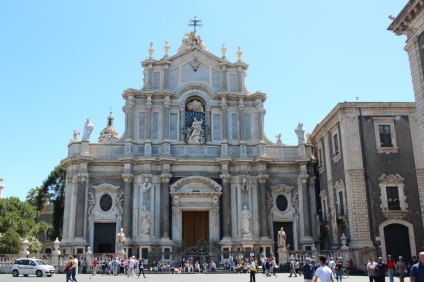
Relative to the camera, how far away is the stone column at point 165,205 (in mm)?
34688

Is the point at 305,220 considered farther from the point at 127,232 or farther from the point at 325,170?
the point at 127,232

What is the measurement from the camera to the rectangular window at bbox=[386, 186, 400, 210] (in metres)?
28.6

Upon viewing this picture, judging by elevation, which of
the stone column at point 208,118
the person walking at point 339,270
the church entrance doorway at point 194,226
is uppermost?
the stone column at point 208,118

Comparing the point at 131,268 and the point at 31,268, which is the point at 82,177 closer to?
the point at 31,268

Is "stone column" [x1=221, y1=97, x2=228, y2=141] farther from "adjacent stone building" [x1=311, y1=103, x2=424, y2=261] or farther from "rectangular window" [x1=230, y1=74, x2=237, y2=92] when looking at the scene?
"adjacent stone building" [x1=311, y1=103, x2=424, y2=261]

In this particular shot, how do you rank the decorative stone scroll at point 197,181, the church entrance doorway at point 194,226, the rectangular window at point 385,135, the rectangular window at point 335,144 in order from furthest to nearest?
the church entrance doorway at point 194,226
the decorative stone scroll at point 197,181
the rectangular window at point 335,144
the rectangular window at point 385,135

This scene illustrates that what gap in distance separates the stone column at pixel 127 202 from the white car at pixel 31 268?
8371 millimetres

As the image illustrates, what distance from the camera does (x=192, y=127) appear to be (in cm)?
3781

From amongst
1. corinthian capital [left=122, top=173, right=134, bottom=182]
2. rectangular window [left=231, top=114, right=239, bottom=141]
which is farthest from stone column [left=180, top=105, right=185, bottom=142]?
corinthian capital [left=122, top=173, right=134, bottom=182]

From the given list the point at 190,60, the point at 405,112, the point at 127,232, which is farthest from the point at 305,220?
the point at 190,60

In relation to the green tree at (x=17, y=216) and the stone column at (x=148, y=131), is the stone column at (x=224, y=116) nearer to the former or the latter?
the stone column at (x=148, y=131)

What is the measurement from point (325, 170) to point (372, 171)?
608 cm

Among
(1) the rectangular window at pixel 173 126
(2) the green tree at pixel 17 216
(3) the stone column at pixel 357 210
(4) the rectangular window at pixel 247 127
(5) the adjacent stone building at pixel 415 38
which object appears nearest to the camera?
(5) the adjacent stone building at pixel 415 38

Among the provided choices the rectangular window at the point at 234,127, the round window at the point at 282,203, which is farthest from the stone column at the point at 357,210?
the rectangular window at the point at 234,127
